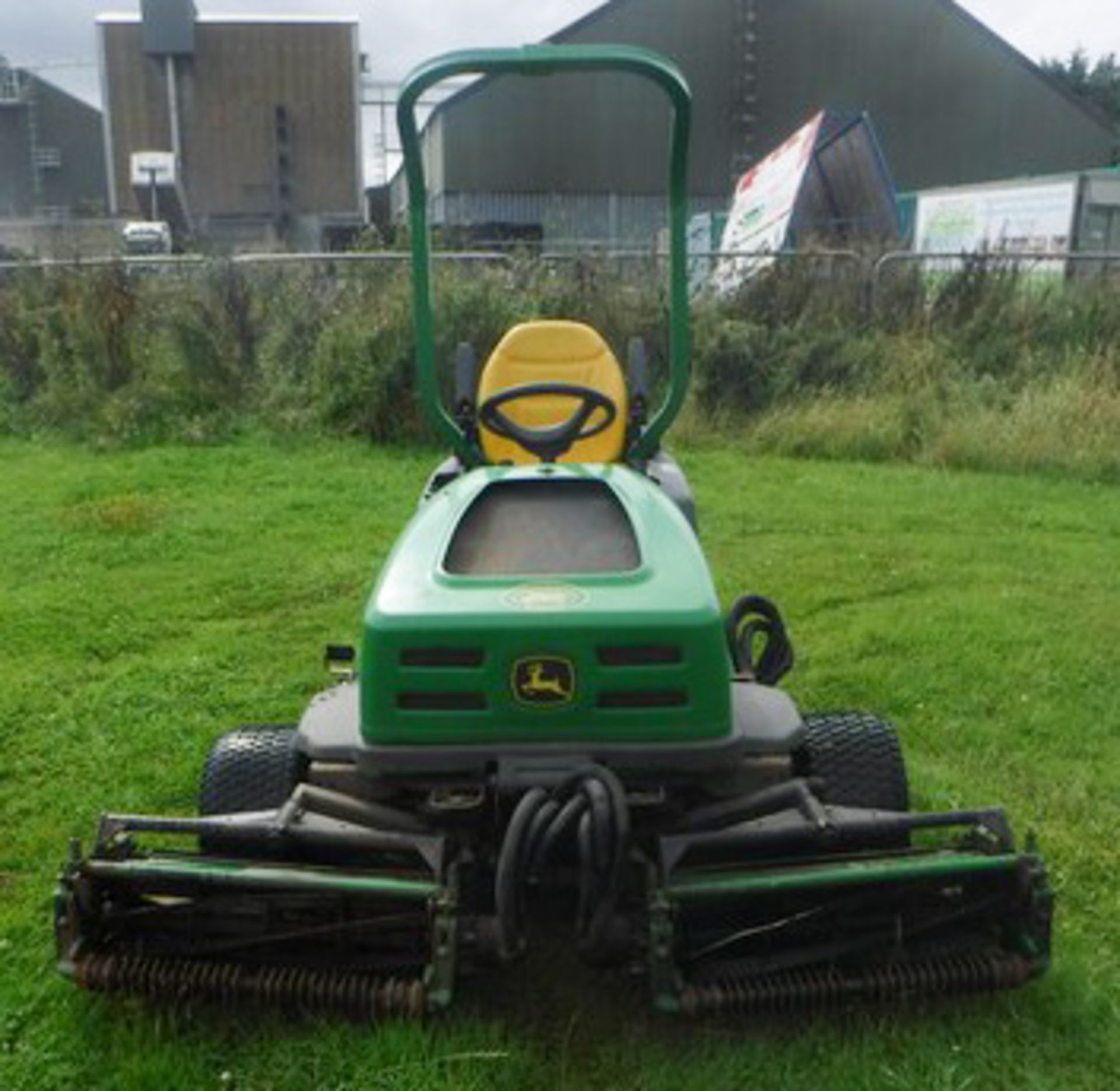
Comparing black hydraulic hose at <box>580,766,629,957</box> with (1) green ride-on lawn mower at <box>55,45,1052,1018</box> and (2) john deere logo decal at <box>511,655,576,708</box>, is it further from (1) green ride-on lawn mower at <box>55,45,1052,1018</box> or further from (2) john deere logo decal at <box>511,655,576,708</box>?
(2) john deere logo decal at <box>511,655,576,708</box>

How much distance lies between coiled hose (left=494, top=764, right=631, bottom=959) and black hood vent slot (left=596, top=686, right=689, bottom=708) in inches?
5.9

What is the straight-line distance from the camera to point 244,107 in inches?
1612

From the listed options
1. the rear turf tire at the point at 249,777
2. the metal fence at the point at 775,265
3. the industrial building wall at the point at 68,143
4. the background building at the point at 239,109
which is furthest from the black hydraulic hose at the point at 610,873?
the industrial building wall at the point at 68,143

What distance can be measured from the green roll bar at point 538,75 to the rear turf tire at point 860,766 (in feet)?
3.95

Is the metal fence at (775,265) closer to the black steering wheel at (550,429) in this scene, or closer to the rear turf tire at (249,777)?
the black steering wheel at (550,429)

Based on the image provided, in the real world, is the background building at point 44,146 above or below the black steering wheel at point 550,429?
above

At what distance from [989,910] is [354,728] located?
128cm

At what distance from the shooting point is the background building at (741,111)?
1178 inches

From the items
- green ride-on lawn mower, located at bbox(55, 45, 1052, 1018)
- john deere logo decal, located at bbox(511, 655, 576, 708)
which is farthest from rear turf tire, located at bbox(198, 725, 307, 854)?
john deere logo decal, located at bbox(511, 655, 576, 708)

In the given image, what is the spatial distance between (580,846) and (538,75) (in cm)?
241

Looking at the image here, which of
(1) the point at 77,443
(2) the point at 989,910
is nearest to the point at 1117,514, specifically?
(2) the point at 989,910

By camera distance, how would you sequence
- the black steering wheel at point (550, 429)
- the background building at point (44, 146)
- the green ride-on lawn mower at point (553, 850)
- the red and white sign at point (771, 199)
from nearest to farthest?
the green ride-on lawn mower at point (553, 850)
the black steering wheel at point (550, 429)
the red and white sign at point (771, 199)
the background building at point (44, 146)

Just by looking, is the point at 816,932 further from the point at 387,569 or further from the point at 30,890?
the point at 30,890

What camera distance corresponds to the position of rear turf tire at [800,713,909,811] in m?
2.86
